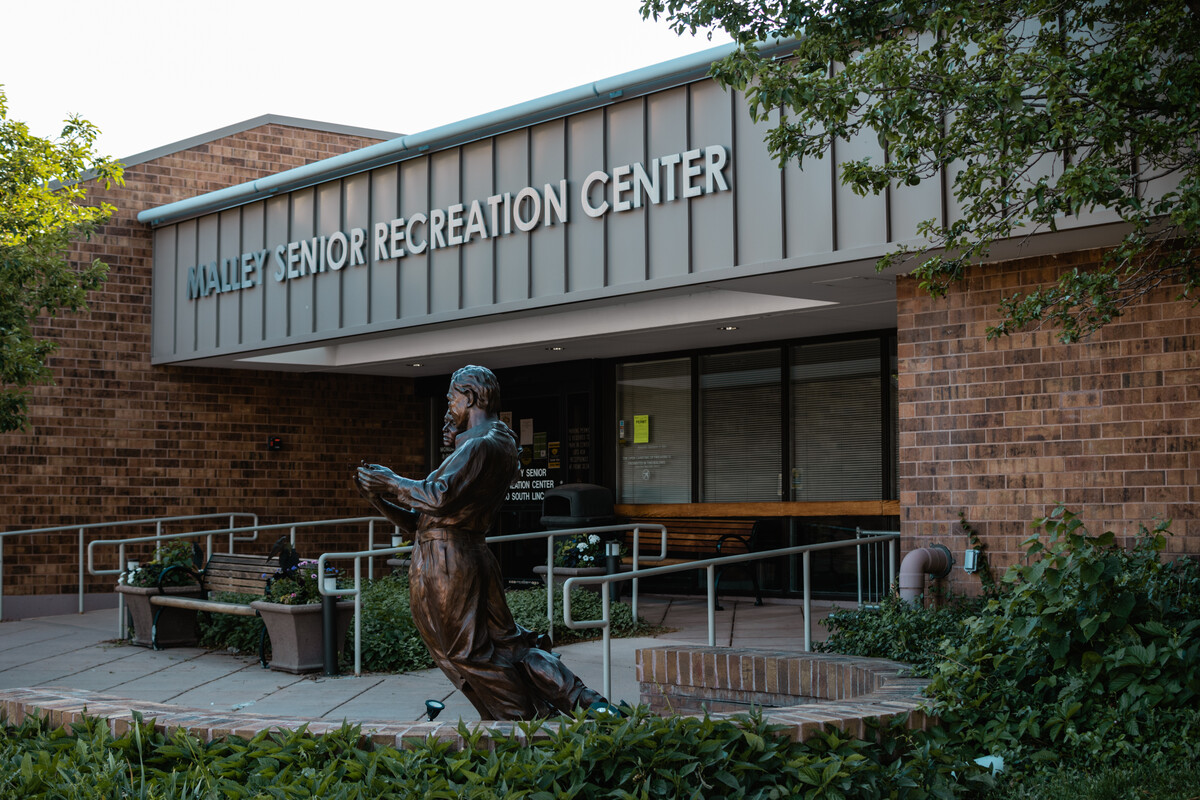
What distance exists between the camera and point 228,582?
34.7ft

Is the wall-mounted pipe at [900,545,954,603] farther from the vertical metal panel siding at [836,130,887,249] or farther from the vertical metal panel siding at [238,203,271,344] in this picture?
the vertical metal panel siding at [238,203,271,344]

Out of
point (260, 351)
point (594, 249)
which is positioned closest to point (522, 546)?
point (260, 351)

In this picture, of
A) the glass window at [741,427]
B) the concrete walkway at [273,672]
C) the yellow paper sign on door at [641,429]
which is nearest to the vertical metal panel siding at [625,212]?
the concrete walkway at [273,672]

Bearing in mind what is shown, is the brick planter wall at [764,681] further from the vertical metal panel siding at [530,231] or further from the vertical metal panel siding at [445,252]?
the vertical metal panel siding at [445,252]

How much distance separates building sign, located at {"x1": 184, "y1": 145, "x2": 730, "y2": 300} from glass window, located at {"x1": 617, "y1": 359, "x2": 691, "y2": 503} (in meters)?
3.60

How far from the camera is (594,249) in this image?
10.5 metres

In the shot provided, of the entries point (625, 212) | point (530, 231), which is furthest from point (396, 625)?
point (625, 212)

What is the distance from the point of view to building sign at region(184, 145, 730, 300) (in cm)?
978

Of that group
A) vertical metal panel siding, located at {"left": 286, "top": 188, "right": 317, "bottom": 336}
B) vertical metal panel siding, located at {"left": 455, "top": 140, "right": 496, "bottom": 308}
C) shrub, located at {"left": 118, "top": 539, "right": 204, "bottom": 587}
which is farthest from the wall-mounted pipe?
vertical metal panel siding, located at {"left": 286, "top": 188, "right": 317, "bottom": 336}

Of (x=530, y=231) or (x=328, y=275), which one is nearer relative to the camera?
(x=530, y=231)

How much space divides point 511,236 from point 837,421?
13.1 ft

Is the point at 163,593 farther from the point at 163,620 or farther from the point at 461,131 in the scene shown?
the point at 461,131

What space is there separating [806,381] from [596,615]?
142 inches

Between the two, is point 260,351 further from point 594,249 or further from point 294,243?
point 594,249
